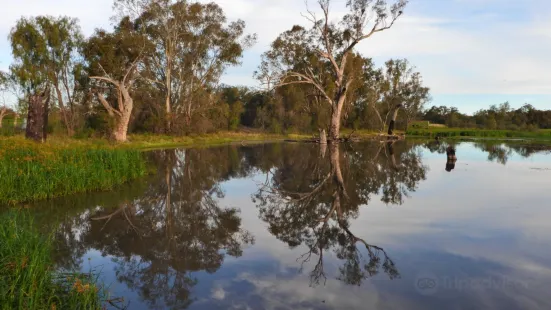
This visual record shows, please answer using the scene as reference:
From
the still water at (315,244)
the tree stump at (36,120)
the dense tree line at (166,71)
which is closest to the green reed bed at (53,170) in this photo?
the still water at (315,244)

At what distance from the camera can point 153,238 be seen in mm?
7707

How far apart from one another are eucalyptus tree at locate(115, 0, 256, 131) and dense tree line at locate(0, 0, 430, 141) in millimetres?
105

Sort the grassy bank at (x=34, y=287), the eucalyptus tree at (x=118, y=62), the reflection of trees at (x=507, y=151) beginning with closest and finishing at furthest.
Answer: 1. the grassy bank at (x=34, y=287)
2. the reflection of trees at (x=507, y=151)
3. the eucalyptus tree at (x=118, y=62)

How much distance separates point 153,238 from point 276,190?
20.9 feet

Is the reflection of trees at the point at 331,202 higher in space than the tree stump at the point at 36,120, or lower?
lower

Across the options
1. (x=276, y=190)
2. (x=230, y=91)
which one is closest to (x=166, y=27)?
(x=230, y=91)

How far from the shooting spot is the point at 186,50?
43.2 meters

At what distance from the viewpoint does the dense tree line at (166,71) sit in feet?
114

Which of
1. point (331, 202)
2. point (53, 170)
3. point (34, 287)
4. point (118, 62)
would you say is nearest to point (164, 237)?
point (34, 287)

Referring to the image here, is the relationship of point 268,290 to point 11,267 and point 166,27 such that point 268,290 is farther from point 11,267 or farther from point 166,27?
point 166,27

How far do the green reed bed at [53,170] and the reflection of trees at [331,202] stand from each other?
5265 millimetres

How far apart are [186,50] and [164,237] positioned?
38.4 metres

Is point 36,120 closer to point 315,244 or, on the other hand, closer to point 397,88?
point 315,244

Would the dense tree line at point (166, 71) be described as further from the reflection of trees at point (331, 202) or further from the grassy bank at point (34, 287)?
the grassy bank at point (34, 287)
